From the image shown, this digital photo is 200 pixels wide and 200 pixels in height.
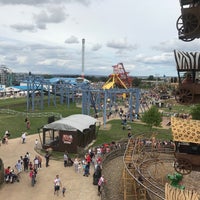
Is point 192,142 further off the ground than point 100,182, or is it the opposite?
point 192,142

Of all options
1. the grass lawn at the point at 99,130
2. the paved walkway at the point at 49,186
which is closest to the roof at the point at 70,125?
the grass lawn at the point at 99,130

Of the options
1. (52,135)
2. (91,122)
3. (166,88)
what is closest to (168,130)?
(91,122)

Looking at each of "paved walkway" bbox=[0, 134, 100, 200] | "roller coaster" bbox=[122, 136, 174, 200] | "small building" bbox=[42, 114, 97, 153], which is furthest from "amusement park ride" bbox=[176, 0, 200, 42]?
"small building" bbox=[42, 114, 97, 153]

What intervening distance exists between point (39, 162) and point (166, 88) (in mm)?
98921

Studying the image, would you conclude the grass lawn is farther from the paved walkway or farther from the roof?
the paved walkway

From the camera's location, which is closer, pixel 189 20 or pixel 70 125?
pixel 189 20

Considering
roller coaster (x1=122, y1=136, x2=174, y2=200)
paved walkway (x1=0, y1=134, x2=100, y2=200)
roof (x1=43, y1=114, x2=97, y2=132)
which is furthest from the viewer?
roof (x1=43, y1=114, x2=97, y2=132)

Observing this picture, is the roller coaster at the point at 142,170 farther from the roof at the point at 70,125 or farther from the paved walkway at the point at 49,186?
the roof at the point at 70,125

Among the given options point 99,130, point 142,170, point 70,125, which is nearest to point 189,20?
point 142,170

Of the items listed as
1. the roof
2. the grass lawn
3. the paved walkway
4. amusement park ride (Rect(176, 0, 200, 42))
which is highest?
amusement park ride (Rect(176, 0, 200, 42))

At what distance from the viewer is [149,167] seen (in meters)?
27.5

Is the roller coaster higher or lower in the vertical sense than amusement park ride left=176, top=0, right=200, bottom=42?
lower

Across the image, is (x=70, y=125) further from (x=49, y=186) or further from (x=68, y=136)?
(x=49, y=186)

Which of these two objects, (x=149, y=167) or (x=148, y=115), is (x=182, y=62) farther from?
(x=148, y=115)
